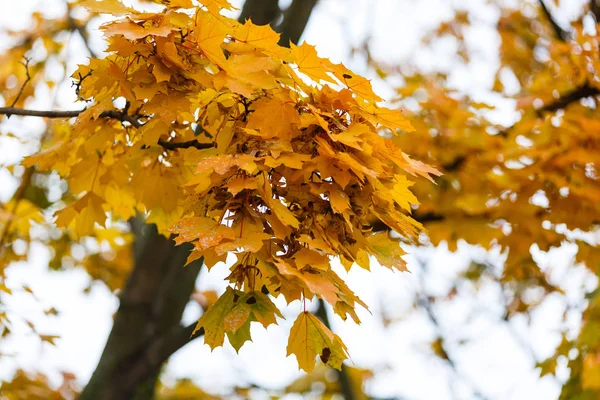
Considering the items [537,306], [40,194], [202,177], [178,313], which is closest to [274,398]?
[178,313]

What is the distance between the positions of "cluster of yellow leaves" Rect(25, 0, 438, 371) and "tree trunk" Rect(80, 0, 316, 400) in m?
1.31

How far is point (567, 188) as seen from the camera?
2463 mm

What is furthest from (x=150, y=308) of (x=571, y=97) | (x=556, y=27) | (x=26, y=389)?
(x=556, y=27)

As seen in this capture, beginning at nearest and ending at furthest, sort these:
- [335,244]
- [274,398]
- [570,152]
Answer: [335,244] → [570,152] → [274,398]

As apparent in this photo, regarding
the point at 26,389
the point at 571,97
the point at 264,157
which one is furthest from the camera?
the point at 26,389

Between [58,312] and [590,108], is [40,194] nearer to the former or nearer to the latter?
[58,312]

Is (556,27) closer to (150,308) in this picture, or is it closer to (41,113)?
(150,308)

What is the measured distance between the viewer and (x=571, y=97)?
2.91 meters

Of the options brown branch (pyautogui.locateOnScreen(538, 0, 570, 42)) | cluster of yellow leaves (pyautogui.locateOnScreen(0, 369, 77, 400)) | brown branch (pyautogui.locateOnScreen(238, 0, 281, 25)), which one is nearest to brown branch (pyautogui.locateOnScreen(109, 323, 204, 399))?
cluster of yellow leaves (pyautogui.locateOnScreen(0, 369, 77, 400))

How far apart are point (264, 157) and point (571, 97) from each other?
2273 mm

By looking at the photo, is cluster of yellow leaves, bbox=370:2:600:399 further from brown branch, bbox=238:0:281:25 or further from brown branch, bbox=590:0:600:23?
brown branch, bbox=238:0:281:25

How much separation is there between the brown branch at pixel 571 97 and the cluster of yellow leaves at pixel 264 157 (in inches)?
74.3

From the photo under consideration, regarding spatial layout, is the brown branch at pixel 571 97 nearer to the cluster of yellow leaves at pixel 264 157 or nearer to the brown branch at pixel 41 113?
the cluster of yellow leaves at pixel 264 157

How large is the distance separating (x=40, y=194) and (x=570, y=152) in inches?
109
